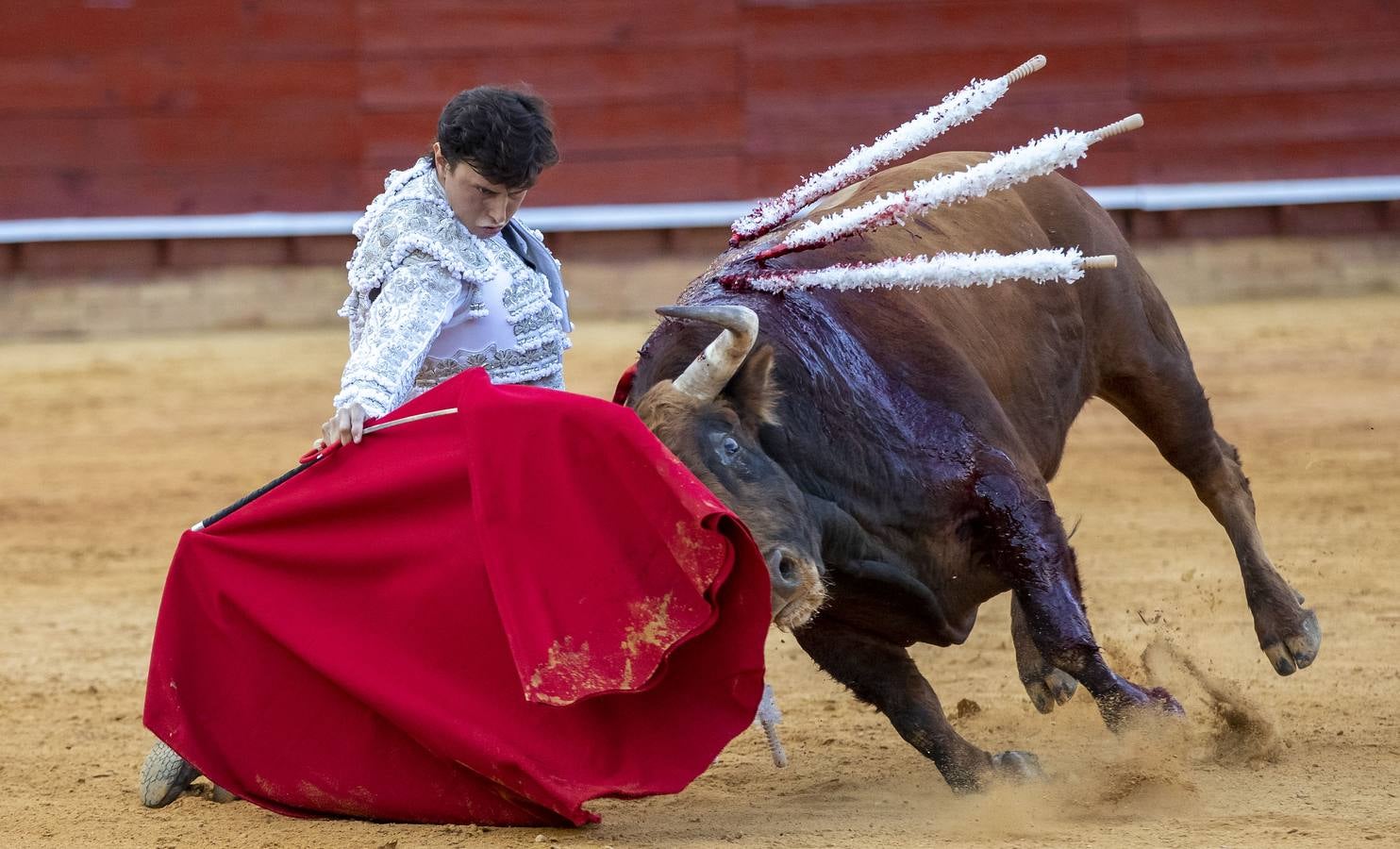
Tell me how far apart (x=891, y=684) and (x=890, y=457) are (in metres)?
0.47

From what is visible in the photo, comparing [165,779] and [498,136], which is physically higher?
[498,136]

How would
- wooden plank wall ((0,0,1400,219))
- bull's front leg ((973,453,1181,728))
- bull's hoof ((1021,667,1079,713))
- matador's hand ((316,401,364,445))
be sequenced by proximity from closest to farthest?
matador's hand ((316,401,364,445)), bull's front leg ((973,453,1181,728)), bull's hoof ((1021,667,1079,713)), wooden plank wall ((0,0,1400,219))

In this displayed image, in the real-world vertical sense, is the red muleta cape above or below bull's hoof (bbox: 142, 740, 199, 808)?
above

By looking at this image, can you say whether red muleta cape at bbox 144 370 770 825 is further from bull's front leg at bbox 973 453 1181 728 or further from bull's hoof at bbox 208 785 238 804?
bull's front leg at bbox 973 453 1181 728

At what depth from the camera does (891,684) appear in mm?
3125

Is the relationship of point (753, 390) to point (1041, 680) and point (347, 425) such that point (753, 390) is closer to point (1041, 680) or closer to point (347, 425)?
point (347, 425)

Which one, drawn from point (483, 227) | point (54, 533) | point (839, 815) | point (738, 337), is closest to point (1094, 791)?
point (839, 815)

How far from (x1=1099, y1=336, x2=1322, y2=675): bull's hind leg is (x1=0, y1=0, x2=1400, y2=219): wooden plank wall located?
220 inches

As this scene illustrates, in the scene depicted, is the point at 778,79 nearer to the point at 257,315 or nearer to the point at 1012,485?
the point at 257,315

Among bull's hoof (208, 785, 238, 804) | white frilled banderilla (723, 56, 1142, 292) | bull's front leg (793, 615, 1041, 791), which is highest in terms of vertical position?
white frilled banderilla (723, 56, 1142, 292)

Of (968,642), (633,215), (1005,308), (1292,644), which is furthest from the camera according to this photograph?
(633,215)

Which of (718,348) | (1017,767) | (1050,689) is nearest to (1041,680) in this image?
(1050,689)

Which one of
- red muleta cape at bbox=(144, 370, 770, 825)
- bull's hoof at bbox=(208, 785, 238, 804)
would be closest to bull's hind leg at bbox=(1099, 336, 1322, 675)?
red muleta cape at bbox=(144, 370, 770, 825)

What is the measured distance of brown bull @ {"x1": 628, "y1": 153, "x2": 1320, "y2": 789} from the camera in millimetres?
2719
